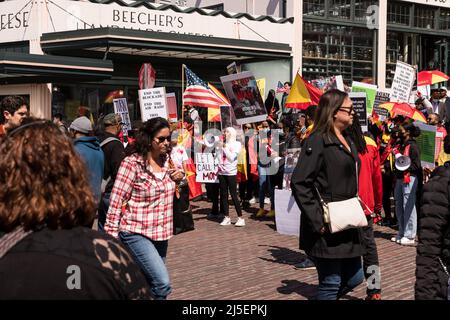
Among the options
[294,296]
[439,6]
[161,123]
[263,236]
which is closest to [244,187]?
[263,236]

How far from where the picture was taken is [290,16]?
21.8 meters

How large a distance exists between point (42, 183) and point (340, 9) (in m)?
21.6

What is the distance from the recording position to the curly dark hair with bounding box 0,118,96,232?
79.8 inches

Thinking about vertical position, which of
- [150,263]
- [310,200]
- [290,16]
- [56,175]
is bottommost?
[150,263]

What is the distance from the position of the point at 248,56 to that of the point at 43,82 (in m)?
5.96

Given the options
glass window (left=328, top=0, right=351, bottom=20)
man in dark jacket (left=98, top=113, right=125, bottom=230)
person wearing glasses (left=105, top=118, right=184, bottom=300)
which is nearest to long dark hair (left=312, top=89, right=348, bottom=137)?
person wearing glasses (left=105, top=118, right=184, bottom=300)

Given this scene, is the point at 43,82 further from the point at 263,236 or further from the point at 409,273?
the point at 409,273

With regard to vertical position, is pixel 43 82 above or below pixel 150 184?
above

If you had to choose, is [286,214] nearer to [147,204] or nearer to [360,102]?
[360,102]

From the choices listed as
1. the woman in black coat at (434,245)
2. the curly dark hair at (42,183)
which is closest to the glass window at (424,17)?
the woman in black coat at (434,245)

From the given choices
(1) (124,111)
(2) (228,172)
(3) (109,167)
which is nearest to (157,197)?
(3) (109,167)

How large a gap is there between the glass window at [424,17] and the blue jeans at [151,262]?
22177mm

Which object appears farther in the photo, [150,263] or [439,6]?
[439,6]

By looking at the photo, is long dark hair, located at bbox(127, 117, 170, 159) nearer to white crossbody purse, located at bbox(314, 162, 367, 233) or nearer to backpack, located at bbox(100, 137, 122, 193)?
white crossbody purse, located at bbox(314, 162, 367, 233)
